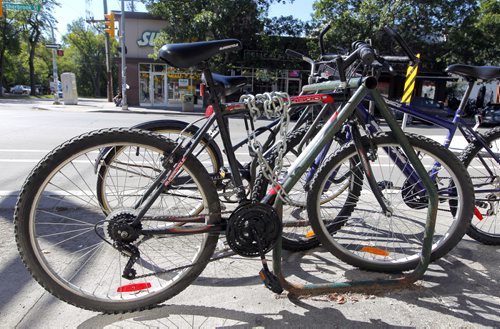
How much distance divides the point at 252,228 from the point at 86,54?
220 ft

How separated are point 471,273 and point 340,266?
976mm

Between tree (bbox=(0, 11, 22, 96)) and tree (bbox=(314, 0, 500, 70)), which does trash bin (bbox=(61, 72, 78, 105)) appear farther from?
tree (bbox=(0, 11, 22, 96))

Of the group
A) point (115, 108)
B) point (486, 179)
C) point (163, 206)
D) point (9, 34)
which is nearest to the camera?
point (163, 206)

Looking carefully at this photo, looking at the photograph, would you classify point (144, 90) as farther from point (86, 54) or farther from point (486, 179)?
point (86, 54)

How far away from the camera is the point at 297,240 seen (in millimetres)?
2945

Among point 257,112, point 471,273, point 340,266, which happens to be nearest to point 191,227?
point 257,112

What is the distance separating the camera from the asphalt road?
2.13m

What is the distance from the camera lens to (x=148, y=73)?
79.8 feet

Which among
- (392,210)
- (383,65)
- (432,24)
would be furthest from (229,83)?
(432,24)

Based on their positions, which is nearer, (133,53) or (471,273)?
(471,273)

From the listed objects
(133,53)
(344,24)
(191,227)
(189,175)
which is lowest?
(191,227)

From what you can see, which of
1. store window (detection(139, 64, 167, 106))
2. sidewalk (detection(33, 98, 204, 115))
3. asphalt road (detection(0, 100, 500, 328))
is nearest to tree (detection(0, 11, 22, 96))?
sidewalk (detection(33, 98, 204, 115))

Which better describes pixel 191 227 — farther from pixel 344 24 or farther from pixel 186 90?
pixel 186 90

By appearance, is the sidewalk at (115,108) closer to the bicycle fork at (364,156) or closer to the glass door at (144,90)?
the glass door at (144,90)
